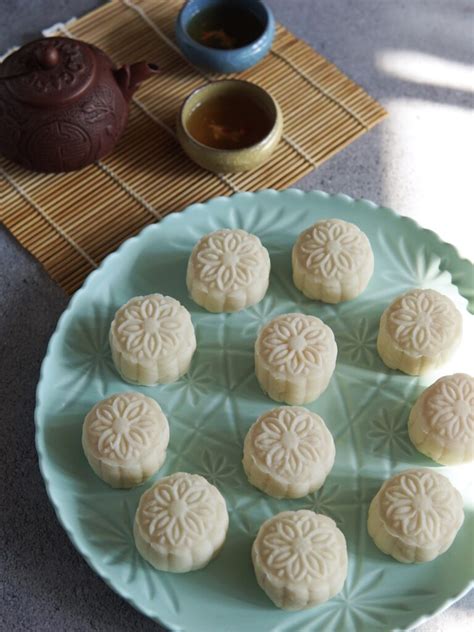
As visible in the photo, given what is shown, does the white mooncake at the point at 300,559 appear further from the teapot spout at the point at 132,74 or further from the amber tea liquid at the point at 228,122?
the teapot spout at the point at 132,74

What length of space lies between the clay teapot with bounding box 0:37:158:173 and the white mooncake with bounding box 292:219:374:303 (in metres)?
0.50

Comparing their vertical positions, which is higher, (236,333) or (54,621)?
(236,333)

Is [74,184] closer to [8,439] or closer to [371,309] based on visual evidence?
[8,439]

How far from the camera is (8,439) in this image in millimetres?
1781

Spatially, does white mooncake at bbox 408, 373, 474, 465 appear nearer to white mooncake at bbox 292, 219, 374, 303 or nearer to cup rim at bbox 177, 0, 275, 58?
white mooncake at bbox 292, 219, 374, 303

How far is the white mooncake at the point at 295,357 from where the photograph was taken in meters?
1.63

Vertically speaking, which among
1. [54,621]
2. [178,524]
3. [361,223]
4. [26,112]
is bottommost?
[54,621]

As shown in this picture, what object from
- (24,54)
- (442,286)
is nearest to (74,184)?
(24,54)

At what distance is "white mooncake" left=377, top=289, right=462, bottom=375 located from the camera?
1.66 metres

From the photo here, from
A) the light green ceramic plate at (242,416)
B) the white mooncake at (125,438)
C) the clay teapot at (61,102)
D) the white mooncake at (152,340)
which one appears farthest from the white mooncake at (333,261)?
the clay teapot at (61,102)

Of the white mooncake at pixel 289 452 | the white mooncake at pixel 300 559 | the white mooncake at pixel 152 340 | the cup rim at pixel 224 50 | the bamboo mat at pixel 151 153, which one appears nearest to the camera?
the white mooncake at pixel 300 559

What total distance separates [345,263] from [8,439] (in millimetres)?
709

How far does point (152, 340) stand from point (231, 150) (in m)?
0.51

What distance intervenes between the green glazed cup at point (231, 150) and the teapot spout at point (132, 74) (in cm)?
10
